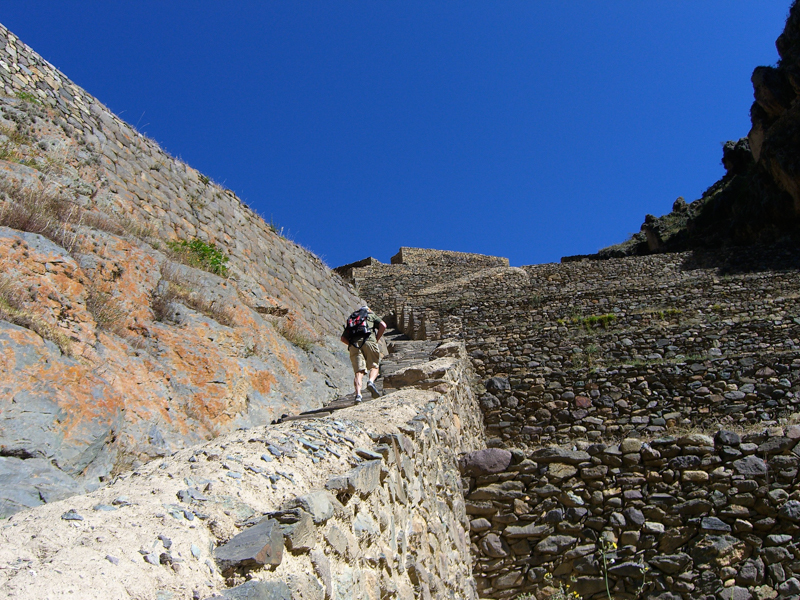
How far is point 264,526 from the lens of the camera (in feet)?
8.05

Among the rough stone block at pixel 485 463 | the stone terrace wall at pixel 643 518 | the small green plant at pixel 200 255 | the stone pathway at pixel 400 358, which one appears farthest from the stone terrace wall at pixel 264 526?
the small green plant at pixel 200 255

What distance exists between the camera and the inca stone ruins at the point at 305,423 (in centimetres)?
256

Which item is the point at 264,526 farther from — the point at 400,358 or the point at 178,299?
the point at 400,358

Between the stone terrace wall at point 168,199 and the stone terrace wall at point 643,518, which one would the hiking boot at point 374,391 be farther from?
the stone terrace wall at point 168,199

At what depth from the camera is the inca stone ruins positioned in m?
2.56

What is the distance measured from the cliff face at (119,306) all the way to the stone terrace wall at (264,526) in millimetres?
1137

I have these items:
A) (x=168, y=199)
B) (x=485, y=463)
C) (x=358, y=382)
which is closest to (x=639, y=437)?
(x=485, y=463)

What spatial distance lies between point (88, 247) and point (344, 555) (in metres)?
4.89

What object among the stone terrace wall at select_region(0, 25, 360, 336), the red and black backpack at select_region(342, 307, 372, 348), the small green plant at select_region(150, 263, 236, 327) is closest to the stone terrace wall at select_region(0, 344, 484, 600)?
the red and black backpack at select_region(342, 307, 372, 348)

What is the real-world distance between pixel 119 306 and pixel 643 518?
551 cm

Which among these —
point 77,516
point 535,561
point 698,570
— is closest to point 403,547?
point 77,516

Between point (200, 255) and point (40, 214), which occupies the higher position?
point (200, 255)

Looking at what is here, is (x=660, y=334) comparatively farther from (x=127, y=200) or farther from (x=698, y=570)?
(x=127, y=200)

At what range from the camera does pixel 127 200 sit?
8891mm
